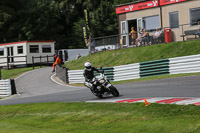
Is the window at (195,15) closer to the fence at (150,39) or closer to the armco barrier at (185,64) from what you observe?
the fence at (150,39)

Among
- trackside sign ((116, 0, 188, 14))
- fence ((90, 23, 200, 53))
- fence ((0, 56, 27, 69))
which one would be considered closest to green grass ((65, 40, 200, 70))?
fence ((90, 23, 200, 53))

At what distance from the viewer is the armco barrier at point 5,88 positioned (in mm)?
24750

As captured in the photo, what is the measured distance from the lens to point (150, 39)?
27.8 m

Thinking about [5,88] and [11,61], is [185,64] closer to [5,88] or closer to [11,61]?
[5,88]

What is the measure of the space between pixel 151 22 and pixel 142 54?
466cm

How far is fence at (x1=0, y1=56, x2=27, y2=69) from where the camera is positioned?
4332cm

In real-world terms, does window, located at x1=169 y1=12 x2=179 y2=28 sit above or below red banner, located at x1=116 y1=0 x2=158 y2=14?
below

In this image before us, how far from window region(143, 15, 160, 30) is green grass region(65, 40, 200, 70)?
121 inches

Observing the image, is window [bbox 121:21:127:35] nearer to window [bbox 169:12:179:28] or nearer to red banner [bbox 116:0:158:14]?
red banner [bbox 116:0:158:14]

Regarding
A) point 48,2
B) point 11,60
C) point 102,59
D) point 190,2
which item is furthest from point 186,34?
point 48,2

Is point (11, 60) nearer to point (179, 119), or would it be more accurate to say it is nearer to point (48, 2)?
point (48, 2)


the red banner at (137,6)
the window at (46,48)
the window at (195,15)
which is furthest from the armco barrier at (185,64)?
the window at (46,48)

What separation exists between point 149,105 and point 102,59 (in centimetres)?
2030

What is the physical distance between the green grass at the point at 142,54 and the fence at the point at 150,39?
1.28 ft
